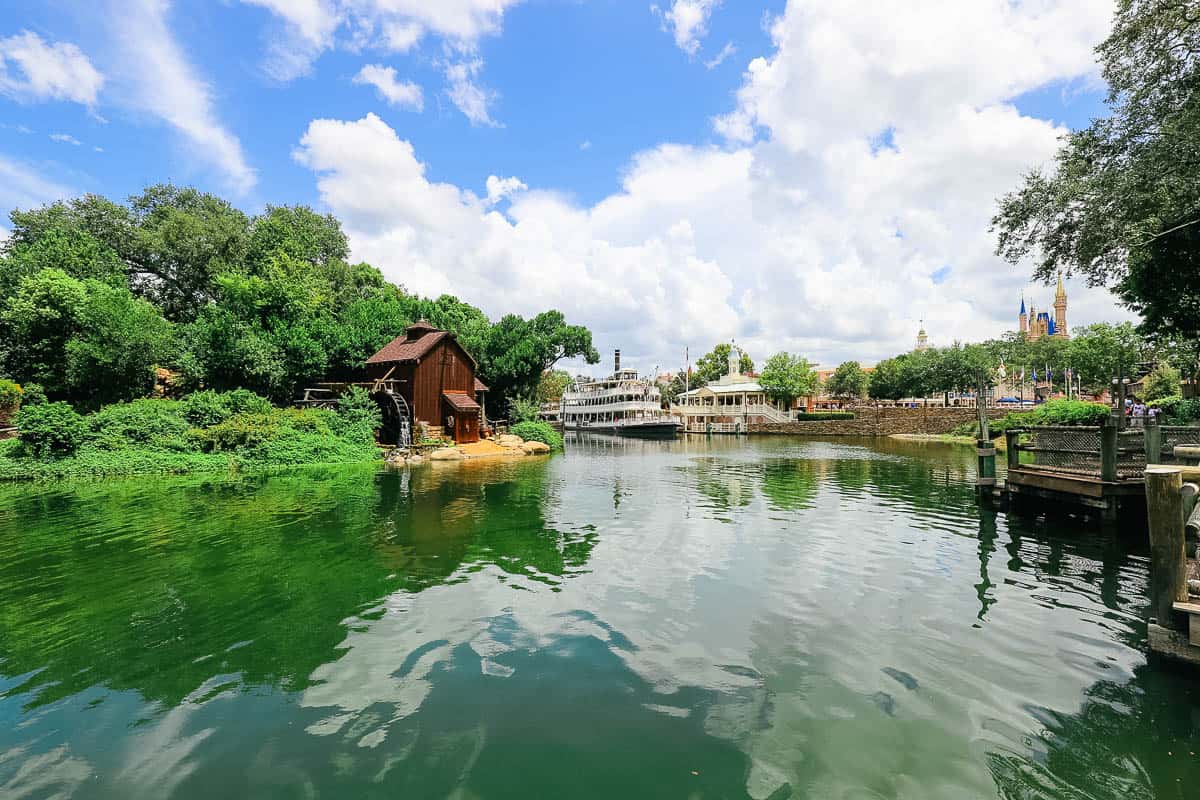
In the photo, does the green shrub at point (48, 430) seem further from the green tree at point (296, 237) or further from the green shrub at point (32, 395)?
the green tree at point (296, 237)

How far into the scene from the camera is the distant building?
9306 centimetres

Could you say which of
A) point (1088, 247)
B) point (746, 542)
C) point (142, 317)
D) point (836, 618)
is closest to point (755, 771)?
point (836, 618)

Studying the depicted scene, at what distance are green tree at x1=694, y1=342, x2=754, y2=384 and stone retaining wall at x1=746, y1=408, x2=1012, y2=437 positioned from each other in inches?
996

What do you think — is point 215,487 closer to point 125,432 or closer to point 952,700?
point 125,432

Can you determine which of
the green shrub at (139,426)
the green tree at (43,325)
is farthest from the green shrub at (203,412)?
the green tree at (43,325)

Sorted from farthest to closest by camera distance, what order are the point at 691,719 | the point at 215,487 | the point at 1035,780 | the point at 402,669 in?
the point at 215,487 < the point at 402,669 < the point at 691,719 < the point at 1035,780

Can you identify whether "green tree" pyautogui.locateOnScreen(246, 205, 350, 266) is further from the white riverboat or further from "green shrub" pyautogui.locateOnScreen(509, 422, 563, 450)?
the white riverboat

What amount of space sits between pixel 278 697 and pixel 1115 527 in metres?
15.1

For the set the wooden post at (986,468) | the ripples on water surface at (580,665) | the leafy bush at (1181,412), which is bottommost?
the ripples on water surface at (580,665)

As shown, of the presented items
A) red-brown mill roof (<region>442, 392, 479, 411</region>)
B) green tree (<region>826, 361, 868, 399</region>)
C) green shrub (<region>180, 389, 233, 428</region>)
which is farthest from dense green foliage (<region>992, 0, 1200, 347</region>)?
green tree (<region>826, 361, 868, 399</region>)

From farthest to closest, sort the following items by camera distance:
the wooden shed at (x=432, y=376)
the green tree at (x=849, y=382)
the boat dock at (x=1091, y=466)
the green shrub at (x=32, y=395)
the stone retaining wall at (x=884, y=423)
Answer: the green tree at (x=849, y=382), the stone retaining wall at (x=884, y=423), the wooden shed at (x=432, y=376), the green shrub at (x=32, y=395), the boat dock at (x=1091, y=466)

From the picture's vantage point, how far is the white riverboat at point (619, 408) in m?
62.8

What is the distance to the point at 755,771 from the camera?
4141mm

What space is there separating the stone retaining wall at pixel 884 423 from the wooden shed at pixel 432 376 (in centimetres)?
4306
